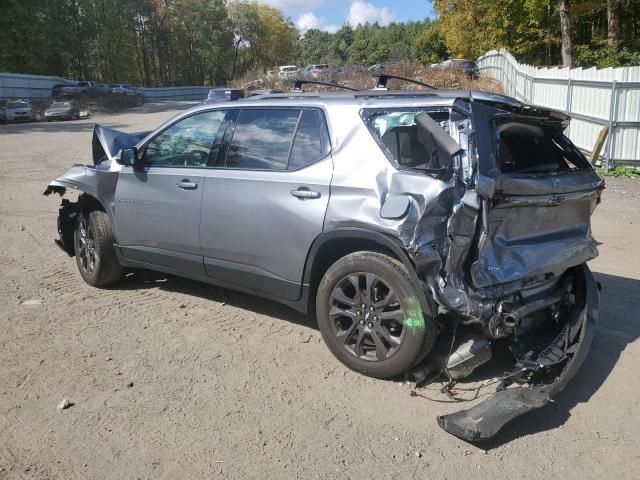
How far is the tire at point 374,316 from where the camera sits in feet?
11.9

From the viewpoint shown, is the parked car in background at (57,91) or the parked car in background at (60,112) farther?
the parked car in background at (57,91)

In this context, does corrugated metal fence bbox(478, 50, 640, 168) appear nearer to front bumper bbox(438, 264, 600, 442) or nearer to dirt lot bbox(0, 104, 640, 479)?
dirt lot bbox(0, 104, 640, 479)

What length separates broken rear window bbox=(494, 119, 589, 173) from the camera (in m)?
3.79

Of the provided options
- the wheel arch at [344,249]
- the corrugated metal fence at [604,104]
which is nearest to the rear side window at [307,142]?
the wheel arch at [344,249]

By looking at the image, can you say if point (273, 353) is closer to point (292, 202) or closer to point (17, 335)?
point (292, 202)

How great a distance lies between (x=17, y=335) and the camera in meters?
4.64

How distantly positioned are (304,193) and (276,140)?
1.89 feet

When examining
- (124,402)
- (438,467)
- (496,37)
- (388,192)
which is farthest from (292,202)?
(496,37)

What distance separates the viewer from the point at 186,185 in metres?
4.80

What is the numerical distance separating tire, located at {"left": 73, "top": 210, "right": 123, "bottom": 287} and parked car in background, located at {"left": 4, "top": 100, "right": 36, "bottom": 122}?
1343 inches

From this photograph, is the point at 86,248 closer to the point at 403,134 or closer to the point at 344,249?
the point at 344,249

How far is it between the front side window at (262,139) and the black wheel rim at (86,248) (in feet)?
6.36

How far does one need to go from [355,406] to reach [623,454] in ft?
4.87

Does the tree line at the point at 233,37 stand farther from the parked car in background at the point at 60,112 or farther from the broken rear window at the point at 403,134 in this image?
the broken rear window at the point at 403,134
